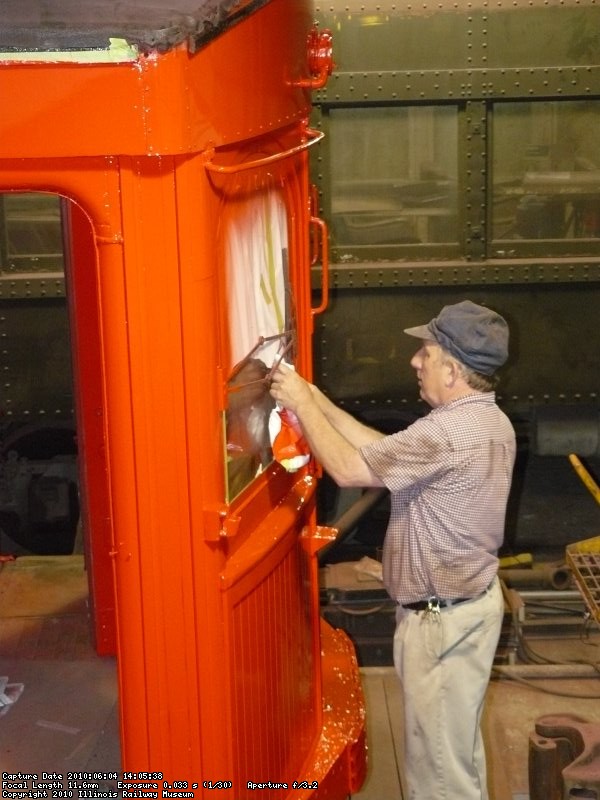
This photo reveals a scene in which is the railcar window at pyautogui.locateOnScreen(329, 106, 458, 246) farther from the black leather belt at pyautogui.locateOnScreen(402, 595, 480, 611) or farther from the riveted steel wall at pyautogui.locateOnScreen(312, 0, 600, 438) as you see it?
the black leather belt at pyautogui.locateOnScreen(402, 595, 480, 611)

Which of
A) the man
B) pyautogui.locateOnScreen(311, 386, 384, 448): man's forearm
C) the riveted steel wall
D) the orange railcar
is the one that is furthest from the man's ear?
the riveted steel wall

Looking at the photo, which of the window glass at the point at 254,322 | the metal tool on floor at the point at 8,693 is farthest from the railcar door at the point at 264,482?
the metal tool on floor at the point at 8,693

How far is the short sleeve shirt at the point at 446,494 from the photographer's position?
314 centimetres

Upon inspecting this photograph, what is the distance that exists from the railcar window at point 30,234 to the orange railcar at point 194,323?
7.85 ft

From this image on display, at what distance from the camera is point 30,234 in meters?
5.69

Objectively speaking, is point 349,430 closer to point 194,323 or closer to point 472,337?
point 472,337

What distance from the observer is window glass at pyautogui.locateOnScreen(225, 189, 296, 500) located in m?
2.95

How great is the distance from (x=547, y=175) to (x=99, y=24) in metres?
3.83

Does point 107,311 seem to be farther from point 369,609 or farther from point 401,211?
point 401,211

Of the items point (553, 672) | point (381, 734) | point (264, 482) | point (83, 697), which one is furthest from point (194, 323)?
point (553, 672)

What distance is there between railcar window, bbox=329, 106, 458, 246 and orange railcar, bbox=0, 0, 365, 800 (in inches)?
85.9

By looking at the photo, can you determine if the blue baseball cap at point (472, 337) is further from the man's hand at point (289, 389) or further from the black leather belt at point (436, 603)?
the black leather belt at point (436, 603)

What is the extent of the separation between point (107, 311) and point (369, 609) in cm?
300

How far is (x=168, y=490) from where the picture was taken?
272 centimetres
